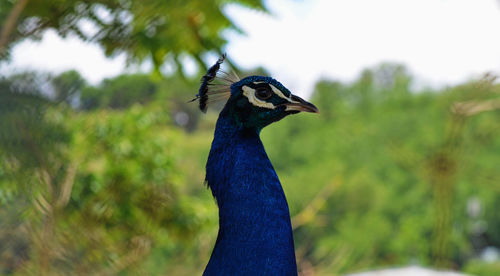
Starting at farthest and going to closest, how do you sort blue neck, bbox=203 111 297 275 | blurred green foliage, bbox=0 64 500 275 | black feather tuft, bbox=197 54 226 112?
black feather tuft, bbox=197 54 226 112
blue neck, bbox=203 111 297 275
blurred green foliage, bbox=0 64 500 275

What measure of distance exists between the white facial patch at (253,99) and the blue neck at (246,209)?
56 mm

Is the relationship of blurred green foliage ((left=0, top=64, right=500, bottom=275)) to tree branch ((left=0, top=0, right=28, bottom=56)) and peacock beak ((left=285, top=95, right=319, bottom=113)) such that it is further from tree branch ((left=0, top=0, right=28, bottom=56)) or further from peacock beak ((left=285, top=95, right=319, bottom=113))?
peacock beak ((left=285, top=95, right=319, bottom=113))

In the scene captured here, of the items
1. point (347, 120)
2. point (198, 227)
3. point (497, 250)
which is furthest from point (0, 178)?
point (347, 120)

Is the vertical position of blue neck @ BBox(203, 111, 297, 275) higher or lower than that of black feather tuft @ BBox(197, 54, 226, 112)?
lower

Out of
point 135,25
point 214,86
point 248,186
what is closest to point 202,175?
point 135,25

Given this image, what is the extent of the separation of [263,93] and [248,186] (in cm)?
18

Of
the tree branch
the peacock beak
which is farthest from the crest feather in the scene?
the tree branch

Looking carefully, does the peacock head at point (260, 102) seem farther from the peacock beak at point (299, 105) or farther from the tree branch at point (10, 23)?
the tree branch at point (10, 23)

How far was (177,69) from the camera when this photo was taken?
245 centimetres

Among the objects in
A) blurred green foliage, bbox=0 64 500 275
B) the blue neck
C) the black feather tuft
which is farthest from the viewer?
the black feather tuft

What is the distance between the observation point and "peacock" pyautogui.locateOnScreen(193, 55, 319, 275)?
961mm

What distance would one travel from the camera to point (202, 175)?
48.6 feet

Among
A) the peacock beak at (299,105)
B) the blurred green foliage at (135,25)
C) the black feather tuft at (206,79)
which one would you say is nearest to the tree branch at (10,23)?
the blurred green foliage at (135,25)

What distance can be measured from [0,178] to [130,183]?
3976mm
